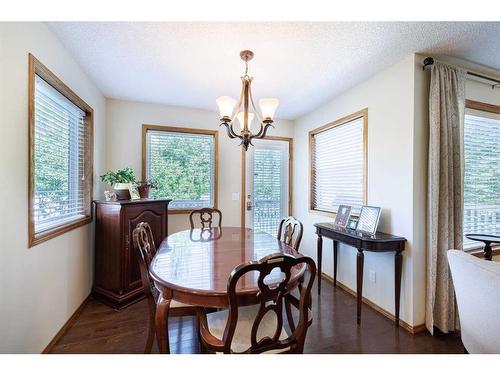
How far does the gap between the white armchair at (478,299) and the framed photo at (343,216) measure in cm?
128

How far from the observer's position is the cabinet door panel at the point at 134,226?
8.14 feet

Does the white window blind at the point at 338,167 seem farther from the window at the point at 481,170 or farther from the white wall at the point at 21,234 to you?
the white wall at the point at 21,234

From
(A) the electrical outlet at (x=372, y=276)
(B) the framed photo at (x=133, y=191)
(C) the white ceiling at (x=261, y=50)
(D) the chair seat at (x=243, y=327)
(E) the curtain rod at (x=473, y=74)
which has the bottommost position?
(A) the electrical outlet at (x=372, y=276)

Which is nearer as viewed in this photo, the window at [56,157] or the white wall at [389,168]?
the window at [56,157]

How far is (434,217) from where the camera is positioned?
195cm

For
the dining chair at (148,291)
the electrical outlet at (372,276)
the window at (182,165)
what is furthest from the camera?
the window at (182,165)

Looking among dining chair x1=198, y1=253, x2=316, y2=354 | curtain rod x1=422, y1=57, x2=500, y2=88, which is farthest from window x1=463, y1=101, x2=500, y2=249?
dining chair x1=198, y1=253, x2=316, y2=354

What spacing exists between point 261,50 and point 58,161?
2.06 m

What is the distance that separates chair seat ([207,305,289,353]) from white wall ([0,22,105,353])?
1.17 metres

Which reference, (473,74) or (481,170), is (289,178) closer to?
(481,170)

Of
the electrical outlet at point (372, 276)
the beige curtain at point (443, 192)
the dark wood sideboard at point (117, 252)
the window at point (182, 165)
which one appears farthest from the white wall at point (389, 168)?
the dark wood sideboard at point (117, 252)

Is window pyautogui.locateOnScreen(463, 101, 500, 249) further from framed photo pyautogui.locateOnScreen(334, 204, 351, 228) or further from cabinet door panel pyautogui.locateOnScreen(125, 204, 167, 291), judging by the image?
cabinet door panel pyautogui.locateOnScreen(125, 204, 167, 291)

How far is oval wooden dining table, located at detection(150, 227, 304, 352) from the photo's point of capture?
118 centimetres
